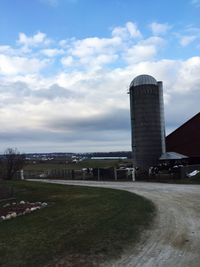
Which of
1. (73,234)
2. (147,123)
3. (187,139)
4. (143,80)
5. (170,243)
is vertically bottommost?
(170,243)

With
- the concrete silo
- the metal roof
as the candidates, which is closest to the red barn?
the metal roof

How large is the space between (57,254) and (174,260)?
235 centimetres

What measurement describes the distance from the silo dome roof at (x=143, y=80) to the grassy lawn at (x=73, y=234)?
28.1 metres

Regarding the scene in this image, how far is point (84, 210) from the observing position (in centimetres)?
1552

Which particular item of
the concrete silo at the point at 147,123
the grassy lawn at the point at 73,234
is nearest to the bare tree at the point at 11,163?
the concrete silo at the point at 147,123

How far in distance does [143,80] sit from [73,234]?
34.2m

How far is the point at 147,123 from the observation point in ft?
140

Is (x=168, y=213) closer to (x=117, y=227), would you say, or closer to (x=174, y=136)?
(x=117, y=227)

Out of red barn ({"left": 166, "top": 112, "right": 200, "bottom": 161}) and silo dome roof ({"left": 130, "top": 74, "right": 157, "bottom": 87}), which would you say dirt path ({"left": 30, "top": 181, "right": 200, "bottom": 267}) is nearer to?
silo dome roof ({"left": 130, "top": 74, "right": 157, "bottom": 87})

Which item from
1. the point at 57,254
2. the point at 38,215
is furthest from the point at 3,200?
the point at 57,254

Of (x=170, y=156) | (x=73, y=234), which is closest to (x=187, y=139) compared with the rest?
(x=170, y=156)

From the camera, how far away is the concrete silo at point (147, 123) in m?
42.8

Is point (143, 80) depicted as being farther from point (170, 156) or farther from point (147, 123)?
point (170, 156)

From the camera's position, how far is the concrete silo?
4278 cm
